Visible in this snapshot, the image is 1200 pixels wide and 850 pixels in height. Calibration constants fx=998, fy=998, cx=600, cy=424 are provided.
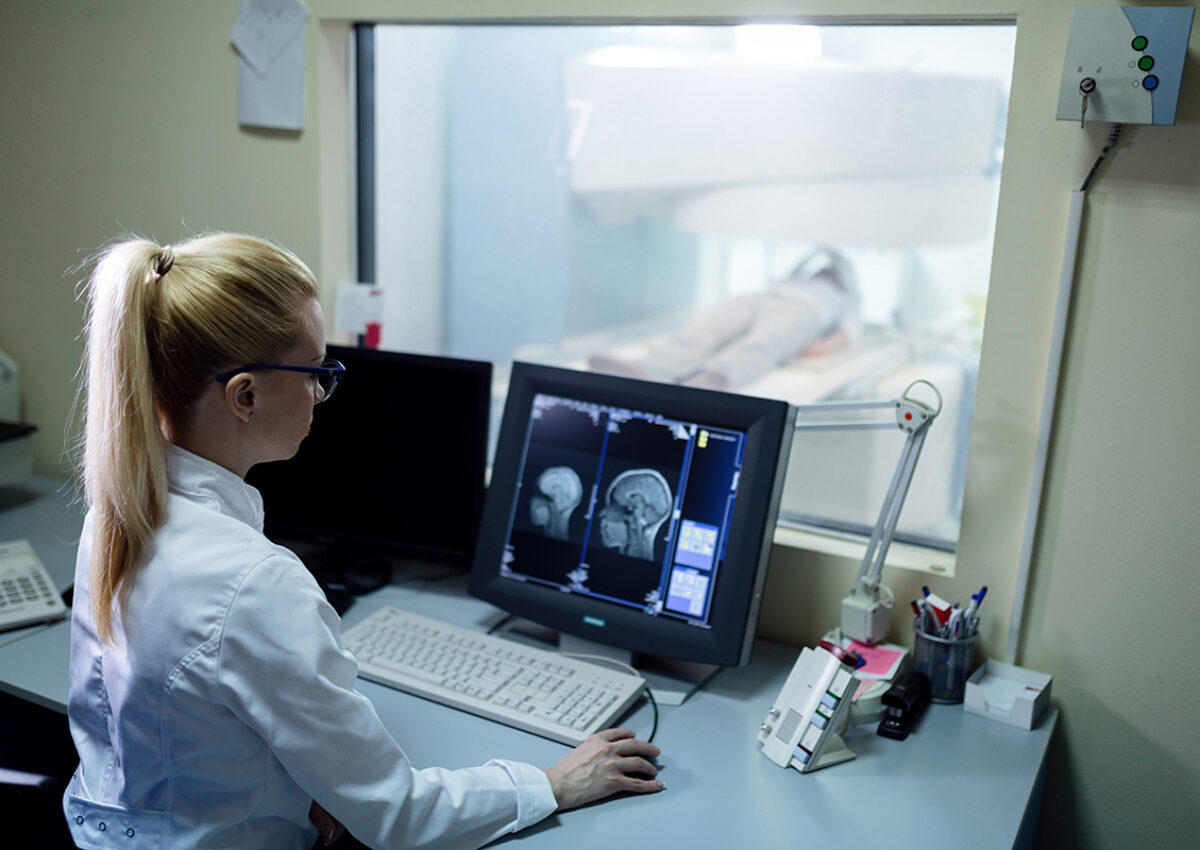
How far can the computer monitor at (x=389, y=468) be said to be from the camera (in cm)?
172

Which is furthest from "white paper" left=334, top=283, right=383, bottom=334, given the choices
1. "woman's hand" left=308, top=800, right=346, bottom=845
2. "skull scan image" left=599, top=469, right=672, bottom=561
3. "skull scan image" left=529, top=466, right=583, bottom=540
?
"woman's hand" left=308, top=800, right=346, bottom=845

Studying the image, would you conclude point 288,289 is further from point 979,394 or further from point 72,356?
point 72,356

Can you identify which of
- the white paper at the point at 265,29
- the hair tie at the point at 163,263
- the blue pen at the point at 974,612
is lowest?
the blue pen at the point at 974,612

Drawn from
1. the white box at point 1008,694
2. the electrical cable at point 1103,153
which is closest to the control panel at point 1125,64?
the electrical cable at point 1103,153

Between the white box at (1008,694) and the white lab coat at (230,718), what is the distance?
0.67 m

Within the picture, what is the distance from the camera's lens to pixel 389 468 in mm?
1772

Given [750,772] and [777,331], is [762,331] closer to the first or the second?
[777,331]

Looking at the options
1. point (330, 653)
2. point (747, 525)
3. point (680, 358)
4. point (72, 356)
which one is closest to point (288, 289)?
point (330, 653)

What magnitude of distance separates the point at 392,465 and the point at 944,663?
966 mm

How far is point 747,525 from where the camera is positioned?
1460mm

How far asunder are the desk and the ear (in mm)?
506

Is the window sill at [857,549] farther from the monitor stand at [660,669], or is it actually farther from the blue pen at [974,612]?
the monitor stand at [660,669]

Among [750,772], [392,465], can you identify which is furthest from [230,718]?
[392,465]

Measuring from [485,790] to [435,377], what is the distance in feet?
2.58
